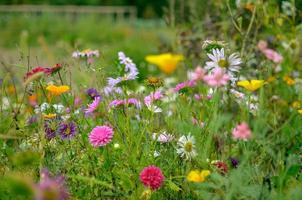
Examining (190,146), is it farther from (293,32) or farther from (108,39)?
(108,39)

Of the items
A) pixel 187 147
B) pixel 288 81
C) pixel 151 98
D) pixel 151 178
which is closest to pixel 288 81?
pixel 288 81

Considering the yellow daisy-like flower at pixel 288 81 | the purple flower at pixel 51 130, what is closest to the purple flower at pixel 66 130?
the purple flower at pixel 51 130

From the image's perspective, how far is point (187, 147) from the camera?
5.41 ft

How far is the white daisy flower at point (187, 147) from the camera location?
5.42ft

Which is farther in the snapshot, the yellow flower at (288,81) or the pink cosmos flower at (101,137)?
the yellow flower at (288,81)

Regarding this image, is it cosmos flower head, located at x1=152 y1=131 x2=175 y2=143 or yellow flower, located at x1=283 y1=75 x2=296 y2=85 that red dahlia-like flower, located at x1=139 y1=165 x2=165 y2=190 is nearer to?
cosmos flower head, located at x1=152 y1=131 x2=175 y2=143

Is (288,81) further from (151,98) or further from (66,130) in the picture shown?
(66,130)

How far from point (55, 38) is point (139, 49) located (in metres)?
3.97

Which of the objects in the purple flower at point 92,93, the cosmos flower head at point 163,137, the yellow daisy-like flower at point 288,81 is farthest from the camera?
the yellow daisy-like flower at point 288,81

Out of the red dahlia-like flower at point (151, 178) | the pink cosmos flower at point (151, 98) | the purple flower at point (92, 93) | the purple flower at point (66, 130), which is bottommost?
the purple flower at point (66, 130)

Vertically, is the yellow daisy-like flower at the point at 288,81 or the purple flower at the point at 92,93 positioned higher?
the purple flower at the point at 92,93

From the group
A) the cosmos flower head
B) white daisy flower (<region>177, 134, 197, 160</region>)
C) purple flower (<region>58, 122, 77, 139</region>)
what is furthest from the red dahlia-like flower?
purple flower (<region>58, 122, 77, 139</region>)

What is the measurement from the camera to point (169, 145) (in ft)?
6.14

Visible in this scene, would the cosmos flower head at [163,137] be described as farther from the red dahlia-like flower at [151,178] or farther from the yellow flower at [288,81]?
the yellow flower at [288,81]
